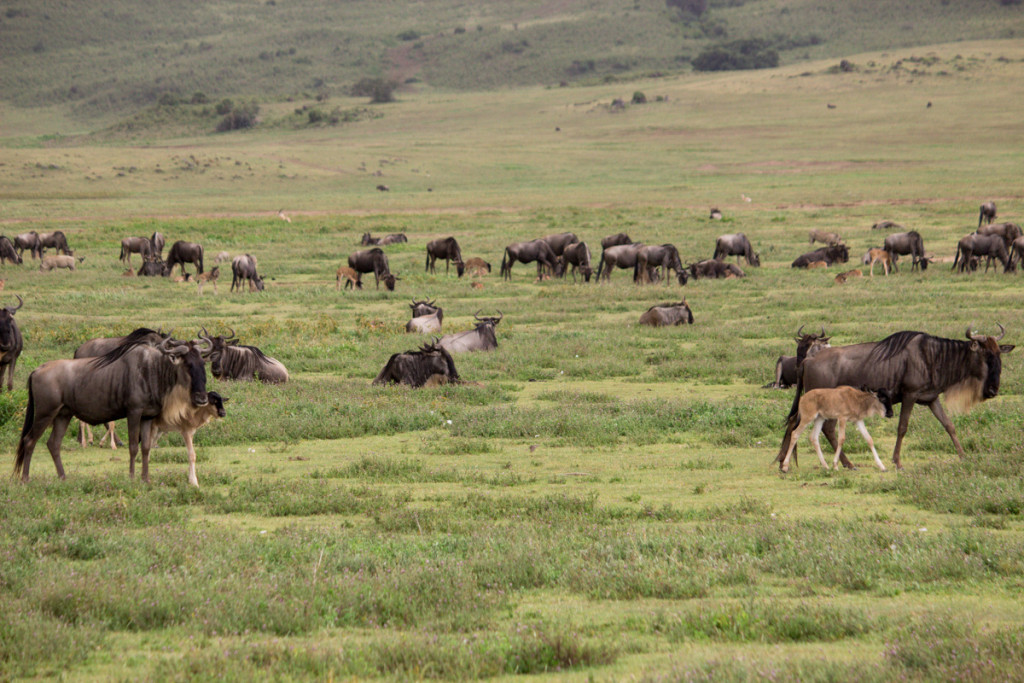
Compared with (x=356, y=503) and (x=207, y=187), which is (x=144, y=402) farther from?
(x=207, y=187)

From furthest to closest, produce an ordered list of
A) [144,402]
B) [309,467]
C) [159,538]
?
[309,467], [144,402], [159,538]

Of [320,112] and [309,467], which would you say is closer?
[309,467]

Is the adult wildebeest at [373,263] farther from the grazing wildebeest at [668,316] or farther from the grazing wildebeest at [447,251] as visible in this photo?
the grazing wildebeest at [668,316]

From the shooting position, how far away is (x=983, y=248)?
28781 millimetres

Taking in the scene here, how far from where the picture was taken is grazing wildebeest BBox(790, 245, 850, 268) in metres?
31.9

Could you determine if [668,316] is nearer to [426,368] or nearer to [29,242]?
[426,368]

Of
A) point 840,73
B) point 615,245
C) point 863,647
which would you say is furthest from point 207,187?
point 840,73

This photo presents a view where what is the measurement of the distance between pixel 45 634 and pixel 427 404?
9034 mm

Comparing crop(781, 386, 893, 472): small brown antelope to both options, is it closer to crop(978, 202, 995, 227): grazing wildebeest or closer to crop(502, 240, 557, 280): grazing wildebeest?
crop(502, 240, 557, 280): grazing wildebeest

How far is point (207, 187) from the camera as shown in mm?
71188

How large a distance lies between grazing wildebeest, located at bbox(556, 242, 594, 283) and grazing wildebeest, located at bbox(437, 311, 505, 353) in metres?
11.7

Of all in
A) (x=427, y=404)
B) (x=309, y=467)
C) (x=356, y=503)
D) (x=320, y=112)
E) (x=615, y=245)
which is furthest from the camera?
Answer: (x=320, y=112)

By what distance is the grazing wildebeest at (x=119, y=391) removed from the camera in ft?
32.4

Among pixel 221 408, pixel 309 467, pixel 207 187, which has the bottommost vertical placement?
pixel 309 467
